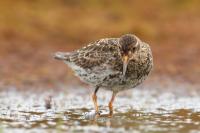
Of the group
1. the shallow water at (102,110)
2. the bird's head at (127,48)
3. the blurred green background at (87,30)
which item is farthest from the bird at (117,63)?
the blurred green background at (87,30)

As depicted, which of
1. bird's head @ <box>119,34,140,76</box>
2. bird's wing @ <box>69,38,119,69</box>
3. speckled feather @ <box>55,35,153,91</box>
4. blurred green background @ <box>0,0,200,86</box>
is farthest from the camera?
blurred green background @ <box>0,0,200,86</box>

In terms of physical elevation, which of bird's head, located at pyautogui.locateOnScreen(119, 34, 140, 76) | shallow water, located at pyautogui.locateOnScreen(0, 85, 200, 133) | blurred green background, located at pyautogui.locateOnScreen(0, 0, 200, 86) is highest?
blurred green background, located at pyautogui.locateOnScreen(0, 0, 200, 86)

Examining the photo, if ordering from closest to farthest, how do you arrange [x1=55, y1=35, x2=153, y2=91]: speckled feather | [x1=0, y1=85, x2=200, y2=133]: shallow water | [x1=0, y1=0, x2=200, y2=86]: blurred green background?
[x1=0, y1=85, x2=200, y2=133]: shallow water < [x1=55, y1=35, x2=153, y2=91]: speckled feather < [x1=0, y1=0, x2=200, y2=86]: blurred green background

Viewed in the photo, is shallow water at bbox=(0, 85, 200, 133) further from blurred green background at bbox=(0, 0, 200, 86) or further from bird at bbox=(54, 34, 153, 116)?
blurred green background at bbox=(0, 0, 200, 86)

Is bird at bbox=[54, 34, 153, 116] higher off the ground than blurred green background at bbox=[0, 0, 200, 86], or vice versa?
blurred green background at bbox=[0, 0, 200, 86]

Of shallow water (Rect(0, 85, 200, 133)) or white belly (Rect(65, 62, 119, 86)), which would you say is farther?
white belly (Rect(65, 62, 119, 86))

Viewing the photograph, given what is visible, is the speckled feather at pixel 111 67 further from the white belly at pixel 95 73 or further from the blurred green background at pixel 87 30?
the blurred green background at pixel 87 30

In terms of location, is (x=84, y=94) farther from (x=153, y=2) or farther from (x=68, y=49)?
(x=153, y=2)

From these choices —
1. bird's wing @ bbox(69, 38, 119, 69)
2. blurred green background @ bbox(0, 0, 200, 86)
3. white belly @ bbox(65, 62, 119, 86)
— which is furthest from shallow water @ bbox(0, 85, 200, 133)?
blurred green background @ bbox(0, 0, 200, 86)
